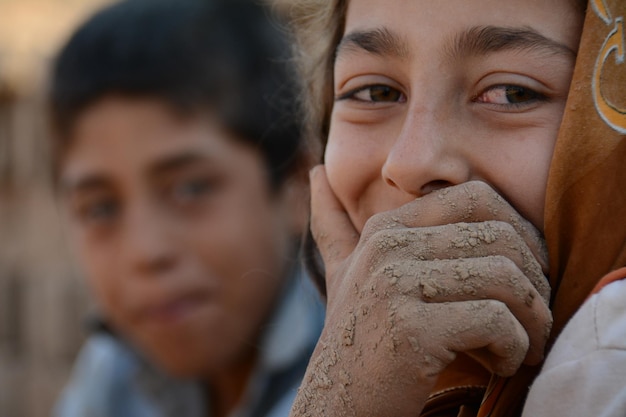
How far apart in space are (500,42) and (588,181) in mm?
283

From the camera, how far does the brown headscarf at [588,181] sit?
1.41m

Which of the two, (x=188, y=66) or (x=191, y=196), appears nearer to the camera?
(x=191, y=196)

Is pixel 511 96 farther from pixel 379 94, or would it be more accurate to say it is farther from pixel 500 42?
pixel 379 94

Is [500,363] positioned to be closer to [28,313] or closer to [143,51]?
[143,51]

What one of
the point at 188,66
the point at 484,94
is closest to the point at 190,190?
the point at 188,66

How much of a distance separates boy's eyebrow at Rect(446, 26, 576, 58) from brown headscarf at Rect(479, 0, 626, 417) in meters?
0.06

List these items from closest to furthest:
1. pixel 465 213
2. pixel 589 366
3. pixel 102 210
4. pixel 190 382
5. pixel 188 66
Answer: pixel 589 366 < pixel 465 213 < pixel 102 210 < pixel 188 66 < pixel 190 382

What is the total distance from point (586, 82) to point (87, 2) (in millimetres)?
9259

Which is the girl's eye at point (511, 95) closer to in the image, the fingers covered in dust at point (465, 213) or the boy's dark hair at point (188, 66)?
the fingers covered in dust at point (465, 213)

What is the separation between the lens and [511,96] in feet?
5.00

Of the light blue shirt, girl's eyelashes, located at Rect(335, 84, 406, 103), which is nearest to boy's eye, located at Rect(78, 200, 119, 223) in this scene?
the light blue shirt

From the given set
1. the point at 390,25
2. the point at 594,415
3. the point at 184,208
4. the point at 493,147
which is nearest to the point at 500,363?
the point at 594,415

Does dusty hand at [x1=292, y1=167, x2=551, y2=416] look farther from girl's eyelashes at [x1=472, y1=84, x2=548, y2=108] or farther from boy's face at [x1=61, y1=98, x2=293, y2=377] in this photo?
boy's face at [x1=61, y1=98, x2=293, y2=377]

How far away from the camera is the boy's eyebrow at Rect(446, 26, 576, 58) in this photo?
4.90ft
